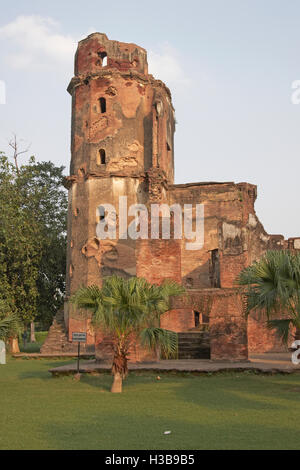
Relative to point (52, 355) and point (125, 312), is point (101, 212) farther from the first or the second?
point (125, 312)

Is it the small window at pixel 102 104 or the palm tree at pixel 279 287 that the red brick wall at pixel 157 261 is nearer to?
the palm tree at pixel 279 287

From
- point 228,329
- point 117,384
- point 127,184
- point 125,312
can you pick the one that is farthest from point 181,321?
point 117,384

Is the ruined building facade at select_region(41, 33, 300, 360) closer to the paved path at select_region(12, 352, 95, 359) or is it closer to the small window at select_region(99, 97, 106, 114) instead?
the small window at select_region(99, 97, 106, 114)

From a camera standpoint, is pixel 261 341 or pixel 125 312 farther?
pixel 261 341

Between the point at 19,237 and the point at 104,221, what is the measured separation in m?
4.62

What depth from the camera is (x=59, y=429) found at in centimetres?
725

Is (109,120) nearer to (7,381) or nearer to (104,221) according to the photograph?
(104,221)

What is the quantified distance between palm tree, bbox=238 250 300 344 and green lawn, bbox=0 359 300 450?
1.58 metres

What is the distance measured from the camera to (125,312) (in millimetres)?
11445

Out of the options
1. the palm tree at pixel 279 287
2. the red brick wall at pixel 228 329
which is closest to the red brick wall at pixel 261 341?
the red brick wall at pixel 228 329

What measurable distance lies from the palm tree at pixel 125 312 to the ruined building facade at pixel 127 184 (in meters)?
11.3

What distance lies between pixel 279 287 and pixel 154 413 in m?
3.68
